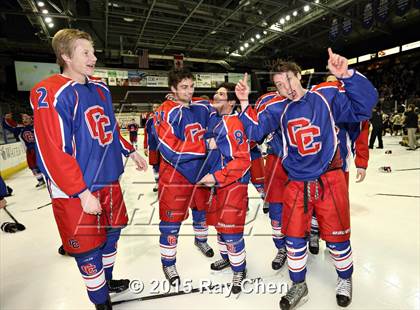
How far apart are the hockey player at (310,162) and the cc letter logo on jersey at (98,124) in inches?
36.3

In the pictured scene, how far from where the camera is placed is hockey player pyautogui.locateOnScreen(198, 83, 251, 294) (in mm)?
1910

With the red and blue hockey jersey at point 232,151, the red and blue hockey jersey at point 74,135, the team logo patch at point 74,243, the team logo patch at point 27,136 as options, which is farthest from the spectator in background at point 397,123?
the team logo patch at point 74,243

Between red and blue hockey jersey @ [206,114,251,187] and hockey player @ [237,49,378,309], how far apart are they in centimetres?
11

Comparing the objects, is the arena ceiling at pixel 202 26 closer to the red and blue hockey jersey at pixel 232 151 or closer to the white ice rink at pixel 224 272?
the white ice rink at pixel 224 272

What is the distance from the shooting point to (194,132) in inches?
83.5

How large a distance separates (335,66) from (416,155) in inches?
324

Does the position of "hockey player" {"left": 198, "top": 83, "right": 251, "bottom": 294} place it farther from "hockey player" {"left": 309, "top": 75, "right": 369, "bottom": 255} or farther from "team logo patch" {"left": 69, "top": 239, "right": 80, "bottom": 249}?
"team logo patch" {"left": 69, "top": 239, "right": 80, "bottom": 249}

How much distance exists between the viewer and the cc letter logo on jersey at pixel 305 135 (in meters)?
1.72

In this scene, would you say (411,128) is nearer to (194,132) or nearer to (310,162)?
(310,162)

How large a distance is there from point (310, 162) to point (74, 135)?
4.89 ft

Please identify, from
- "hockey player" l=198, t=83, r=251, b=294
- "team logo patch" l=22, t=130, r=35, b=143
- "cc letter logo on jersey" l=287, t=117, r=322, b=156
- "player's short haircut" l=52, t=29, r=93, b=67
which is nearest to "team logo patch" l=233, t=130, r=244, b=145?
"hockey player" l=198, t=83, r=251, b=294

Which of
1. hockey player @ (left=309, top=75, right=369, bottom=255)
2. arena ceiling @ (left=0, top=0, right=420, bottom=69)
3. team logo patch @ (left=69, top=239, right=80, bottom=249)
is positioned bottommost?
team logo patch @ (left=69, top=239, right=80, bottom=249)

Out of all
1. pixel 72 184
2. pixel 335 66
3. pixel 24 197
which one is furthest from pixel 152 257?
pixel 24 197

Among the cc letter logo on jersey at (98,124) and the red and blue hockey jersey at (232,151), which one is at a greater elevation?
the cc letter logo on jersey at (98,124)
